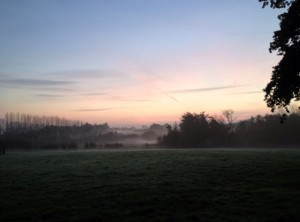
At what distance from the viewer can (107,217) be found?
14984mm

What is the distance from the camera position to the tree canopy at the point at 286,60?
24531 millimetres

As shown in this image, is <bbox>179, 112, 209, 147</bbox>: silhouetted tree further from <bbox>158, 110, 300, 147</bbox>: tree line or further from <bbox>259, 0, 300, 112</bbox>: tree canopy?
<bbox>259, 0, 300, 112</bbox>: tree canopy

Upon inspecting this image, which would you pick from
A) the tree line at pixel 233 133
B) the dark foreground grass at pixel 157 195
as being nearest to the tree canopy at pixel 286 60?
the dark foreground grass at pixel 157 195

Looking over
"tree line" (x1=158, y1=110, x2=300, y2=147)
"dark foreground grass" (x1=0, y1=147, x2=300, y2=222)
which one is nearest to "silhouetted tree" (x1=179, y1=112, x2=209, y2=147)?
"tree line" (x1=158, y1=110, x2=300, y2=147)

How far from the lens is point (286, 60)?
80.8 feet

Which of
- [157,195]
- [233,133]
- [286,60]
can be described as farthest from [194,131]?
[157,195]

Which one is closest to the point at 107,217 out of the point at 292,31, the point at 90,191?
the point at 90,191

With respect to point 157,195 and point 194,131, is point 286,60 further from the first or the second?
point 194,131

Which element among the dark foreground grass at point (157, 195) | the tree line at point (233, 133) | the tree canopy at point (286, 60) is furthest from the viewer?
the tree line at point (233, 133)

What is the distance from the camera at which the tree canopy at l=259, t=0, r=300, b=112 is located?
80.5 feet

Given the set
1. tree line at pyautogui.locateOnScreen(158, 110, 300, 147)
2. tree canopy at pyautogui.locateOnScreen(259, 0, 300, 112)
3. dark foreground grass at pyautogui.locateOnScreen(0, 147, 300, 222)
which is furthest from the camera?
tree line at pyautogui.locateOnScreen(158, 110, 300, 147)

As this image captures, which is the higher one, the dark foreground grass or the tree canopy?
the tree canopy

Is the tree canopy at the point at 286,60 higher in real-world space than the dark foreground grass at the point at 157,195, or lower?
higher

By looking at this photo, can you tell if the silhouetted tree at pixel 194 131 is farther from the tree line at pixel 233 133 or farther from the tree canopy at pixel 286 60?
the tree canopy at pixel 286 60
